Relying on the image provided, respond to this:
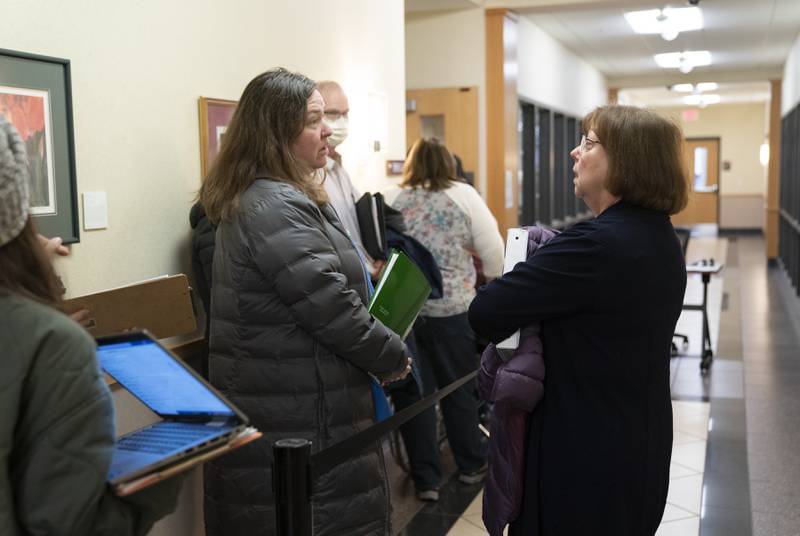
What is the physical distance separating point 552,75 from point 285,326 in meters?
9.65

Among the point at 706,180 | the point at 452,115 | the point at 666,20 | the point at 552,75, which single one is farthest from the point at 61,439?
the point at 706,180

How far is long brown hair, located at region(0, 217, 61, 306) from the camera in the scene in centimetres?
115

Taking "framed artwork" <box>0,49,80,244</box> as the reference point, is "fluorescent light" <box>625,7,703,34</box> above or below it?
above

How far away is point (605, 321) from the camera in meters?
1.75

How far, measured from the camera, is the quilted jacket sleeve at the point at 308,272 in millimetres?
2051

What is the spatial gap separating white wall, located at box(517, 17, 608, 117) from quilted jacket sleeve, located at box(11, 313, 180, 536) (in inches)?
334

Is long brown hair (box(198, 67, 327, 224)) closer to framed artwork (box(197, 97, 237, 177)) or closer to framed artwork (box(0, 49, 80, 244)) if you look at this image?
framed artwork (box(0, 49, 80, 244))

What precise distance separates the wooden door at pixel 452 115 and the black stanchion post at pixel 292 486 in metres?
6.13

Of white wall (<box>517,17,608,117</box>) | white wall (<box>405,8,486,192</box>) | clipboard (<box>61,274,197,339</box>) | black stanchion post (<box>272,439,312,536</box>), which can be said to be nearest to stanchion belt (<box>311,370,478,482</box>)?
black stanchion post (<box>272,439,312,536</box>)

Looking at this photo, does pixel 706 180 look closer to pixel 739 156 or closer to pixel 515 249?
pixel 739 156

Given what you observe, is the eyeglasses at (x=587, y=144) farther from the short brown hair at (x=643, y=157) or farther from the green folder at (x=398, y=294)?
the green folder at (x=398, y=294)

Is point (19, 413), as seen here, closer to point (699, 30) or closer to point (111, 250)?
point (111, 250)

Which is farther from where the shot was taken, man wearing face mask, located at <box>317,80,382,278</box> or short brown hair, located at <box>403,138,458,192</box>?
short brown hair, located at <box>403,138,458,192</box>

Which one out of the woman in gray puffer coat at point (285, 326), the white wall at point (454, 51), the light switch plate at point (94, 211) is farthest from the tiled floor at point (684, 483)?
the white wall at point (454, 51)
